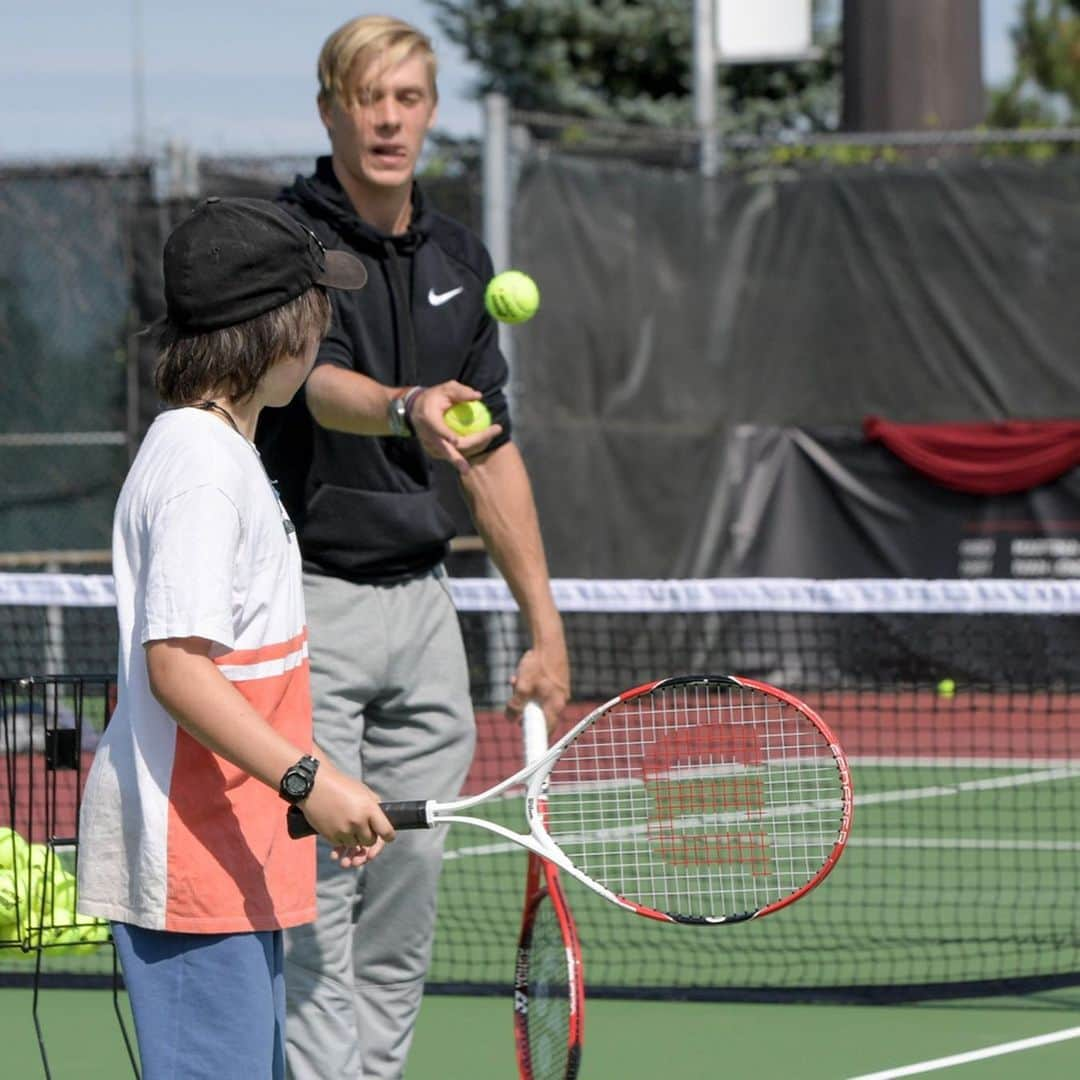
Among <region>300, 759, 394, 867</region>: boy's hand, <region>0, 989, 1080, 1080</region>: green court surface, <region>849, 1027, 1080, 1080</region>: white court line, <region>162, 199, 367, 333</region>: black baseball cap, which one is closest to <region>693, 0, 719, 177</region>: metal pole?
<region>0, 989, 1080, 1080</region>: green court surface

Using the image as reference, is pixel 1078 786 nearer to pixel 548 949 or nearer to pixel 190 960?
pixel 548 949

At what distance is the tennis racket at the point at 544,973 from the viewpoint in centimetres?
369

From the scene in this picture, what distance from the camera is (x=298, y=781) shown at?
2.69 meters

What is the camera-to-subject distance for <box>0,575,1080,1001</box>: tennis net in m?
5.70

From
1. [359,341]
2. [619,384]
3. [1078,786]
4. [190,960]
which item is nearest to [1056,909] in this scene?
[1078,786]

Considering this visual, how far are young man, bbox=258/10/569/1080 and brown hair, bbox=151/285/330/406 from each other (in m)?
0.74

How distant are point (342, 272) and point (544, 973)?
4.70 ft

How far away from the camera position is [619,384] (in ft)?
35.2

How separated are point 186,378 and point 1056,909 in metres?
4.19

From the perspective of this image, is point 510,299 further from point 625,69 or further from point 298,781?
point 625,69

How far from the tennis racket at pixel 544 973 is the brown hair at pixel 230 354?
1062 mm

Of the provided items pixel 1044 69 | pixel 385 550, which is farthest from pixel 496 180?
pixel 1044 69

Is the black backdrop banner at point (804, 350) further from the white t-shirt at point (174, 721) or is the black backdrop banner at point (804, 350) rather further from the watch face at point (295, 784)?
the watch face at point (295, 784)

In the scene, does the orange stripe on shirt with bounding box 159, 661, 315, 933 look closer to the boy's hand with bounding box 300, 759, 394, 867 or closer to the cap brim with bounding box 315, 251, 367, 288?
the boy's hand with bounding box 300, 759, 394, 867
